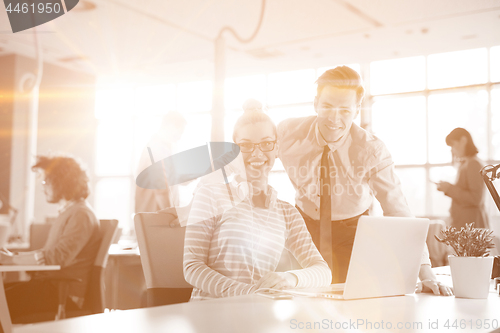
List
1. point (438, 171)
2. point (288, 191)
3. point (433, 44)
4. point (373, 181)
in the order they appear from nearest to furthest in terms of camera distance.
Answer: point (373, 181), point (288, 191), point (433, 44), point (438, 171)

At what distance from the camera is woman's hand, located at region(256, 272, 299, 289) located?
3.61ft

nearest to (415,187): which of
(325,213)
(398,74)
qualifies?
(398,74)

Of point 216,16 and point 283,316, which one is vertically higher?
point 216,16

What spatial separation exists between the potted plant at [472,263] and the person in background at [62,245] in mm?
1755

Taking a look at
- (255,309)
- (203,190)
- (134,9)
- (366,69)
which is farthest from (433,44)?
(255,309)

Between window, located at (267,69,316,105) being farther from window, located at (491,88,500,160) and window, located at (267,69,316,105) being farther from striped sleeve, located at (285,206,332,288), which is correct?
striped sleeve, located at (285,206,332,288)

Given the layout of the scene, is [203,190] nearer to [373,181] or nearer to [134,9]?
[373,181]

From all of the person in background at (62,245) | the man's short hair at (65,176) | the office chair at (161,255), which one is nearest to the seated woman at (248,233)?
the office chair at (161,255)

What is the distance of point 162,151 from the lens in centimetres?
175

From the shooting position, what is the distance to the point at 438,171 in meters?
6.70

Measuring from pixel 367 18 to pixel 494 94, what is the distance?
8.17ft

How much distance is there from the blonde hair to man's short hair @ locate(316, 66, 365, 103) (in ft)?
1.78

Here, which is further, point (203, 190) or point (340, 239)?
point (340, 239)

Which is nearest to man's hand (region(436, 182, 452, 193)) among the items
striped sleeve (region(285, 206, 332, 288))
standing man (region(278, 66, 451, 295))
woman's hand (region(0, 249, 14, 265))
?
standing man (region(278, 66, 451, 295))
